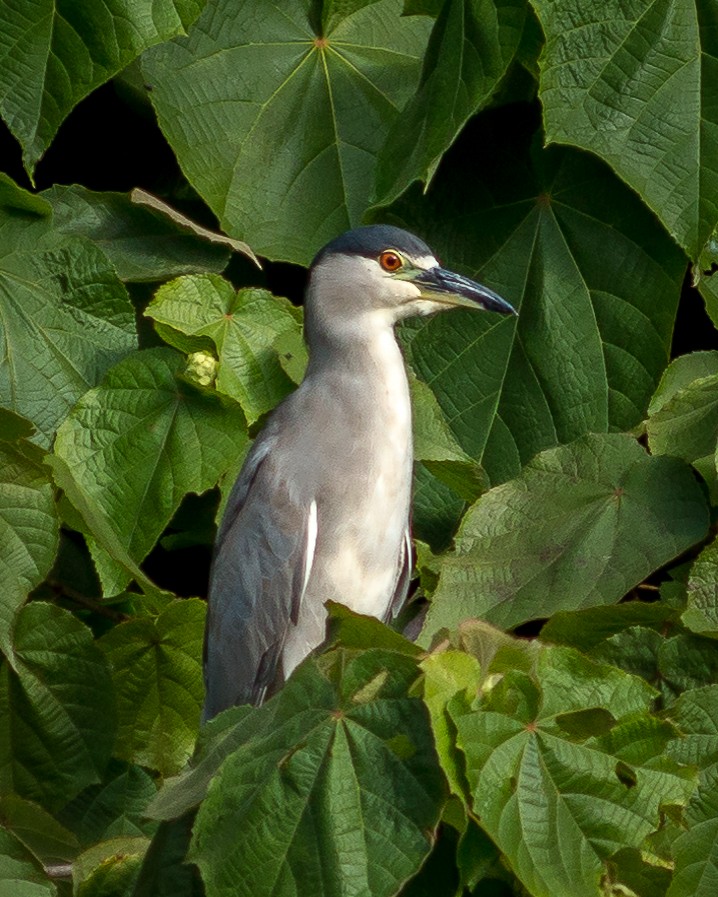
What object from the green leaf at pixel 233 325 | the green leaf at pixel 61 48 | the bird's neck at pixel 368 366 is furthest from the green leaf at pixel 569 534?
the green leaf at pixel 61 48

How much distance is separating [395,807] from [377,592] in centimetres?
110

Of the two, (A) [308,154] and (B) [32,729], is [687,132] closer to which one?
(A) [308,154]

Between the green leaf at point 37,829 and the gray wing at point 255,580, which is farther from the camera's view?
the gray wing at point 255,580

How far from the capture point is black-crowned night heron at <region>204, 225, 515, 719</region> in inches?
106

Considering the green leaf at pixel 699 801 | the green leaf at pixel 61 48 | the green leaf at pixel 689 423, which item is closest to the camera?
the green leaf at pixel 699 801

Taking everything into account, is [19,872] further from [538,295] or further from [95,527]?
[538,295]

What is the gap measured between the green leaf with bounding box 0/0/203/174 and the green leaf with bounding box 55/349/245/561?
39 centimetres

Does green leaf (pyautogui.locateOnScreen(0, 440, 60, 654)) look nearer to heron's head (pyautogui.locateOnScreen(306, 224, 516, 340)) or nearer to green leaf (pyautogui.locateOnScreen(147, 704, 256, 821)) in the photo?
green leaf (pyautogui.locateOnScreen(147, 704, 256, 821))

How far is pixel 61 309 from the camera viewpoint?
2.64m

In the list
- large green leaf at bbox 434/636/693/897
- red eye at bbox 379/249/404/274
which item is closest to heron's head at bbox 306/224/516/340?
red eye at bbox 379/249/404/274

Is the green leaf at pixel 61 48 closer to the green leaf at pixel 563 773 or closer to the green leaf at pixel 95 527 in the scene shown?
the green leaf at pixel 95 527

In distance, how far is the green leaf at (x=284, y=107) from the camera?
2770mm

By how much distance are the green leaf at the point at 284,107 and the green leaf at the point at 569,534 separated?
68cm

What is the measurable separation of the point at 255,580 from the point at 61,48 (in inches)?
36.4
